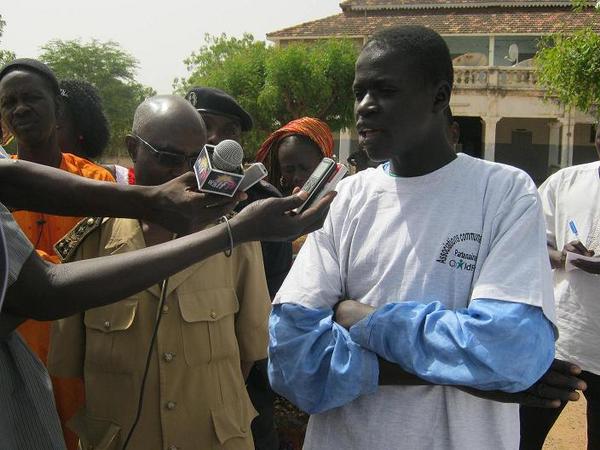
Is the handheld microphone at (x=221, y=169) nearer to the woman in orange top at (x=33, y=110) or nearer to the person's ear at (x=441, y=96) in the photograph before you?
the person's ear at (x=441, y=96)

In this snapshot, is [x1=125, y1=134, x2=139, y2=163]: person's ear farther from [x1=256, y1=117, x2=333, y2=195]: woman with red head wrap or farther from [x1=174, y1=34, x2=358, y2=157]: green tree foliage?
[x1=174, y1=34, x2=358, y2=157]: green tree foliage

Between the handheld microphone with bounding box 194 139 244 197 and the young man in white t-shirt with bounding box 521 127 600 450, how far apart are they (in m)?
2.05

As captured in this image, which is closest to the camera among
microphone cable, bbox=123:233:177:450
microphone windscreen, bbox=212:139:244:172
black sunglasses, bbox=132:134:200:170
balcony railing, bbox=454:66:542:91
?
microphone windscreen, bbox=212:139:244:172

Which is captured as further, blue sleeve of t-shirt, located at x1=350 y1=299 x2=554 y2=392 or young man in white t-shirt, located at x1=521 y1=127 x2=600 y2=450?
young man in white t-shirt, located at x1=521 y1=127 x2=600 y2=450

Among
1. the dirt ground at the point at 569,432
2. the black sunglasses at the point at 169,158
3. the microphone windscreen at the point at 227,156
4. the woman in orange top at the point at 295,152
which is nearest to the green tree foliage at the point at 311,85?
the dirt ground at the point at 569,432

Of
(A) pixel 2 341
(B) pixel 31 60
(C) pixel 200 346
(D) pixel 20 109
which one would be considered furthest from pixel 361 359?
(B) pixel 31 60

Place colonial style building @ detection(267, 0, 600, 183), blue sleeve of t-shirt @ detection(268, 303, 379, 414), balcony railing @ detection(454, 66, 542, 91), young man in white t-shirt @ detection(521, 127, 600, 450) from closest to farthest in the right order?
1. blue sleeve of t-shirt @ detection(268, 303, 379, 414)
2. young man in white t-shirt @ detection(521, 127, 600, 450)
3. balcony railing @ detection(454, 66, 542, 91)
4. colonial style building @ detection(267, 0, 600, 183)

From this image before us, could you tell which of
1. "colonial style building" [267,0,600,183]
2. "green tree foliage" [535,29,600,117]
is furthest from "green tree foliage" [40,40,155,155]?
"green tree foliage" [535,29,600,117]

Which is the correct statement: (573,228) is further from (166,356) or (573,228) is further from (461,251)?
(166,356)

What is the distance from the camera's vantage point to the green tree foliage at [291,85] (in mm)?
19766

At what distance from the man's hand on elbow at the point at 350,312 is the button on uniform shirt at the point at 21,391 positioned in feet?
2.59

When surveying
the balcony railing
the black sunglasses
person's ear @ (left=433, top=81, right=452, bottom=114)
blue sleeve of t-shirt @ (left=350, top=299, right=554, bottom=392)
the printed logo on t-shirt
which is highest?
person's ear @ (left=433, top=81, right=452, bottom=114)

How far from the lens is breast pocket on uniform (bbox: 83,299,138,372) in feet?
7.00

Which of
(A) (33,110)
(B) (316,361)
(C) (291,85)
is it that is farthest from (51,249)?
(C) (291,85)
